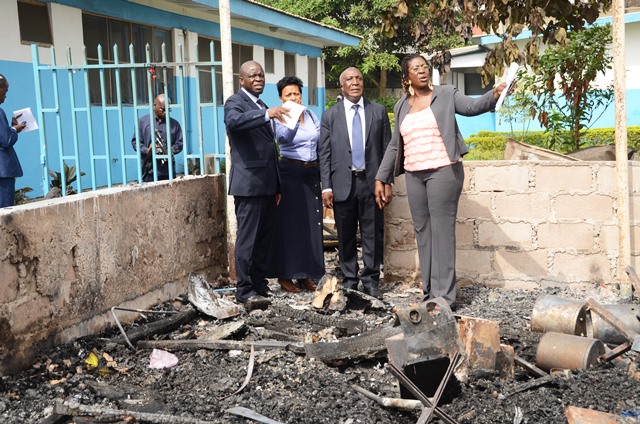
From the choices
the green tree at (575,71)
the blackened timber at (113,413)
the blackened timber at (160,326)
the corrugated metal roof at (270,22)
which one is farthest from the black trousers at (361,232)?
the corrugated metal roof at (270,22)

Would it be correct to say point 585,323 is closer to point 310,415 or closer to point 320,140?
point 310,415

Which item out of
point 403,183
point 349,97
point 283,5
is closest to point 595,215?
point 403,183

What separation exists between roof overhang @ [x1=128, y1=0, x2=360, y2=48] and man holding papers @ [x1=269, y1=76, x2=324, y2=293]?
6.87 m

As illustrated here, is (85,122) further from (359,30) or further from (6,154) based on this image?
(359,30)

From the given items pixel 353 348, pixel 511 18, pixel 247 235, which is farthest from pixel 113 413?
pixel 511 18

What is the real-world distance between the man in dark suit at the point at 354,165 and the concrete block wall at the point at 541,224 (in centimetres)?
80

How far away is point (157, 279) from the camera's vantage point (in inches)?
244

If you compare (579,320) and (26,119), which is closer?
(579,320)

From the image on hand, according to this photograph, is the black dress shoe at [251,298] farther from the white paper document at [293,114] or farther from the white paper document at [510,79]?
the white paper document at [510,79]

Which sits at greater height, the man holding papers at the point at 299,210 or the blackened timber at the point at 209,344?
the man holding papers at the point at 299,210

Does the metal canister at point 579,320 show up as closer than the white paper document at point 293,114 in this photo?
Yes

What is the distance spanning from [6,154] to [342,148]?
3.12 m

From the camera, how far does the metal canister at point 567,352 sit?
4250 millimetres

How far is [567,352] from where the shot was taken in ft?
14.1
